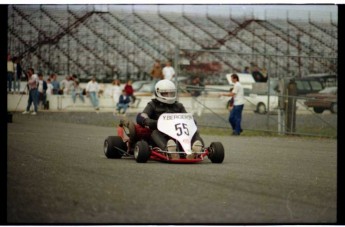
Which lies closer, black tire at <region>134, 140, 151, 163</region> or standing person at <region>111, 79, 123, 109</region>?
black tire at <region>134, 140, 151, 163</region>

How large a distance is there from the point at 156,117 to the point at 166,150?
111 cm

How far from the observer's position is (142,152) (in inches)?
529

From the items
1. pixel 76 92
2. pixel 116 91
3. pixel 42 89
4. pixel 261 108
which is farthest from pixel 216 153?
pixel 116 91

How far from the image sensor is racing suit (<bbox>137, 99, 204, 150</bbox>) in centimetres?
1377

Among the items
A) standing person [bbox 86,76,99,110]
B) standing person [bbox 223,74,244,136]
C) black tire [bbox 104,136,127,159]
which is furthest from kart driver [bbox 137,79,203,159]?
standing person [bbox 86,76,99,110]

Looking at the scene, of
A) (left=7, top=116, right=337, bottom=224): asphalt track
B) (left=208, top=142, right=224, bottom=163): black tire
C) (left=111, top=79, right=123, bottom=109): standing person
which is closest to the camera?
(left=7, top=116, right=337, bottom=224): asphalt track

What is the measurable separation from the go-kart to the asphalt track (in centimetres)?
20

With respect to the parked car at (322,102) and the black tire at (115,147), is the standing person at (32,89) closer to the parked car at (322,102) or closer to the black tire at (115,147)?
the parked car at (322,102)

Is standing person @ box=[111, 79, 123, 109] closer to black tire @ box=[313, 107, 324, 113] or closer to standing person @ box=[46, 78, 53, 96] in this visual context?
standing person @ box=[46, 78, 53, 96]

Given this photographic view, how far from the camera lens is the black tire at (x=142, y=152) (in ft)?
44.0

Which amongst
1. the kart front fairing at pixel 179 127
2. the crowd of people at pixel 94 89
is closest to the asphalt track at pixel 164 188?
the kart front fairing at pixel 179 127

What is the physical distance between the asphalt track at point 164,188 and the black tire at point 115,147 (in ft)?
0.57
